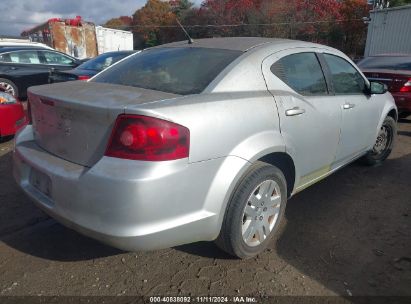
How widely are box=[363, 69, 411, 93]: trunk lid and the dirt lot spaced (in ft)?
12.8

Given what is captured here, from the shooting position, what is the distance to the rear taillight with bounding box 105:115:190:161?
6.63 ft

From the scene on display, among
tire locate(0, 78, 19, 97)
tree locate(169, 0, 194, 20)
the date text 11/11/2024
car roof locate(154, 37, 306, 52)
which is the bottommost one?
the date text 11/11/2024

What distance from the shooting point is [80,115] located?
87.7 inches

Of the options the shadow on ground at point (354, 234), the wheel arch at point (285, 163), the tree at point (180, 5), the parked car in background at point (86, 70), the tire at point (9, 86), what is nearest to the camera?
the shadow on ground at point (354, 234)

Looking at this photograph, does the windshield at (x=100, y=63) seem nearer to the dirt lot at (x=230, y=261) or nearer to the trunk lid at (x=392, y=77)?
the dirt lot at (x=230, y=261)

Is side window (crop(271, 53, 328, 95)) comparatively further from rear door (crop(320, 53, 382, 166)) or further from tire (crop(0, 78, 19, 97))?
tire (crop(0, 78, 19, 97))

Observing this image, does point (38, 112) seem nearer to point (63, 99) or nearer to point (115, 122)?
point (63, 99)

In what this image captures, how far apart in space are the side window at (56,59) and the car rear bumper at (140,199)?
8.82m

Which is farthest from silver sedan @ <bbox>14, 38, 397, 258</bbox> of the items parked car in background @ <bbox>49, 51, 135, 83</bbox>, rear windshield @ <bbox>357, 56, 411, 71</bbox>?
rear windshield @ <bbox>357, 56, 411, 71</bbox>

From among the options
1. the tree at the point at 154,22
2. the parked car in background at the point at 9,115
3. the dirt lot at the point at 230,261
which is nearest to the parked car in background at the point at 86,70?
the parked car in background at the point at 9,115

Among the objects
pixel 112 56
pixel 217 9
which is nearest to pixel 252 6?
pixel 217 9

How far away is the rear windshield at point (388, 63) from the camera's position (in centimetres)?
716

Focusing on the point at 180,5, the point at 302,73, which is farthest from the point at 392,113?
the point at 180,5

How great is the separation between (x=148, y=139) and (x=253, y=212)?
100cm
